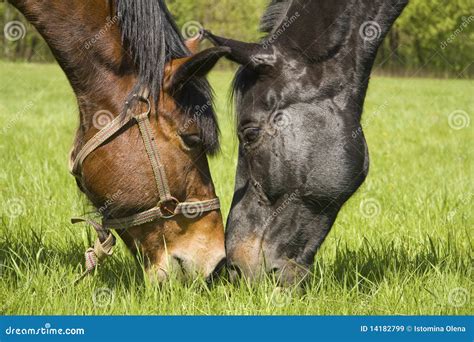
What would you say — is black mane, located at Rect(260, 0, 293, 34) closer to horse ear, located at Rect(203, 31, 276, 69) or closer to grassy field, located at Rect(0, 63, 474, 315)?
horse ear, located at Rect(203, 31, 276, 69)

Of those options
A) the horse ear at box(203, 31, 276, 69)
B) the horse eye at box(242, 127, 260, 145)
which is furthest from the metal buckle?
the horse ear at box(203, 31, 276, 69)

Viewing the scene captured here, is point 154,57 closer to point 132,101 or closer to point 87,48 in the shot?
point 132,101

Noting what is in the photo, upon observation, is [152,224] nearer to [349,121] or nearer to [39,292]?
[39,292]

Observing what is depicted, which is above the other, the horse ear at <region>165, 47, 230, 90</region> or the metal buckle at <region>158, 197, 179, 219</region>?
the horse ear at <region>165, 47, 230, 90</region>

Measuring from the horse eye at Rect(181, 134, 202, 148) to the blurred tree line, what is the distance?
94 centimetres

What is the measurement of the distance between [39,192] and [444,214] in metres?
3.71

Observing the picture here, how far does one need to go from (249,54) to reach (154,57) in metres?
0.51

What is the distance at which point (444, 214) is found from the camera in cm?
601

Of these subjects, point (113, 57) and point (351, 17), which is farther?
point (351, 17)

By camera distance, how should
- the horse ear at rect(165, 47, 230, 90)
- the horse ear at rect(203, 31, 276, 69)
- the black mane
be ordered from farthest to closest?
the black mane < the horse ear at rect(203, 31, 276, 69) < the horse ear at rect(165, 47, 230, 90)

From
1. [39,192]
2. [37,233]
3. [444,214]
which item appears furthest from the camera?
[39,192]

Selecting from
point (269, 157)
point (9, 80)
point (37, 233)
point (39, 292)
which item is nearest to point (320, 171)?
point (269, 157)

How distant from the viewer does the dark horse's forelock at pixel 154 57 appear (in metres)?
3.52

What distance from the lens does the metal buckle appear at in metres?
3.59
